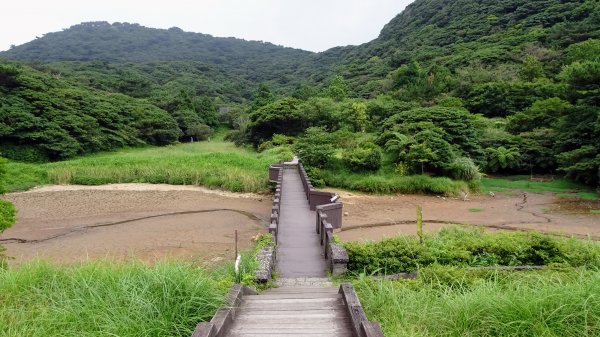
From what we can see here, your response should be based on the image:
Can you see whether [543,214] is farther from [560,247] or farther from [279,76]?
[279,76]

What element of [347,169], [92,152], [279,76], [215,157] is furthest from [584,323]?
[279,76]

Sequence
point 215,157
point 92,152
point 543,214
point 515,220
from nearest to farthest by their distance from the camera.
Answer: point 515,220
point 543,214
point 215,157
point 92,152

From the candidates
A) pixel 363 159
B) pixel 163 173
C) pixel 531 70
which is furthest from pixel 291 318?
pixel 531 70

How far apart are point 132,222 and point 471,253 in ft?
41.1

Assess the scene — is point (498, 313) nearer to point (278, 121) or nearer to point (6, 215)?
point (6, 215)

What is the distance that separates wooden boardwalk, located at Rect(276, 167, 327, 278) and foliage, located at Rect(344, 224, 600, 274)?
867 mm

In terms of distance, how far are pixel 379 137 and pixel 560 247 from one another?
17654mm

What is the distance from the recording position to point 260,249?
24.2 feet

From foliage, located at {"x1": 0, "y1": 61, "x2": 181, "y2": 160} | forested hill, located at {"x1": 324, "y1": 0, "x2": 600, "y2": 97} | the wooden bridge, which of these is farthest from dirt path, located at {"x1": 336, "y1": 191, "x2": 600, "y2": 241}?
foliage, located at {"x1": 0, "y1": 61, "x2": 181, "y2": 160}

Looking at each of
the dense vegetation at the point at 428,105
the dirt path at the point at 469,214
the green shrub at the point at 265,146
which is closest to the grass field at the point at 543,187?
the dense vegetation at the point at 428,105

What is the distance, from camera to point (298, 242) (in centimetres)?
911

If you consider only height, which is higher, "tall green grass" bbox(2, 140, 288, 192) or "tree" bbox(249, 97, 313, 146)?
"tree" bbox(249, 97, 313, 146)

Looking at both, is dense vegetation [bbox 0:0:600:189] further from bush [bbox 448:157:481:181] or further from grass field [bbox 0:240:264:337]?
grass field [bbox 0:240:264:337]

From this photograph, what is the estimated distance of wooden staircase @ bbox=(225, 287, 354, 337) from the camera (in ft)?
11.4
